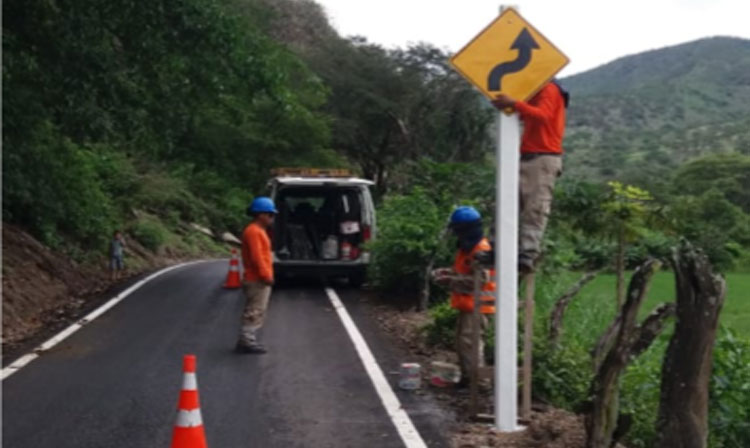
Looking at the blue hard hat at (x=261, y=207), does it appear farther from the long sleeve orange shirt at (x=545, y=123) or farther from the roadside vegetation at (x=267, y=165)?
the long sleeve orange shirt at (x=545, y=123)

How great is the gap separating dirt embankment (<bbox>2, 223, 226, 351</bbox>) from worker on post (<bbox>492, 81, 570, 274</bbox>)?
21.3 ft

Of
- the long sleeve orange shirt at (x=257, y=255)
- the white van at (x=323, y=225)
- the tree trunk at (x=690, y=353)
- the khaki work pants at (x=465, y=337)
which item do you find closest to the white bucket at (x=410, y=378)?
the khaki work pants at (x=465, y=337)

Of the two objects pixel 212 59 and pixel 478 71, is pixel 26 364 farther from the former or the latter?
pixel 212 59

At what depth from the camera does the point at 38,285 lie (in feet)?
52.3

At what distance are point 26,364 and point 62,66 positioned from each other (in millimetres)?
5349

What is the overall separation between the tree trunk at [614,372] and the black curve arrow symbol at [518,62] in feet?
5.50

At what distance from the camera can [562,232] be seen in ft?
40.5

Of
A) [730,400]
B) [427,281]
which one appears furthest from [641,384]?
[427,281]

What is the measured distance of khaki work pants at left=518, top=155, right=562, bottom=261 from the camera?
7582 millimetres

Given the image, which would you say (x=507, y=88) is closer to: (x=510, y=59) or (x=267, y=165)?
(x=510, y=59)

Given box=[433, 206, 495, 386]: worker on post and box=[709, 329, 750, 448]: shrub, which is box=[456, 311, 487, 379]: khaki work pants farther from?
box=[709, 329, 750, 448]: shrub

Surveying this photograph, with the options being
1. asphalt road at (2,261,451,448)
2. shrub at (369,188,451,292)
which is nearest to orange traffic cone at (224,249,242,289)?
shrub at (369,188,451,292)

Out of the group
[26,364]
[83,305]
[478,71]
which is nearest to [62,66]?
[83,305]

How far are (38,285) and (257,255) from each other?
671 cm
